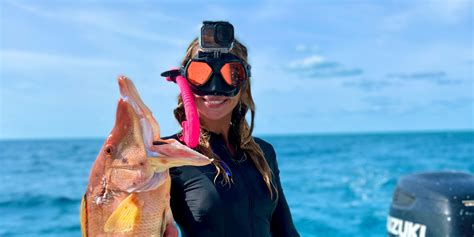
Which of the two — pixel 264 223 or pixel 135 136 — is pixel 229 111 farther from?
pixel 135 136

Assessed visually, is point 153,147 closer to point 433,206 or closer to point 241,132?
point 241,132

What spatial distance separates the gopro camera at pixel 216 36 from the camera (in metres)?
2.41

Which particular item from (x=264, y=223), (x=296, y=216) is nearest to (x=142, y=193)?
(x=264, y=223)

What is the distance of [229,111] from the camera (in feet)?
8.35

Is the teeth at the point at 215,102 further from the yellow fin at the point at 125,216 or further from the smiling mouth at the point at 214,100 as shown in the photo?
the yellow fin at the point at 125,216

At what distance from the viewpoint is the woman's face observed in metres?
2.44

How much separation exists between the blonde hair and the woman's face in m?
0.09

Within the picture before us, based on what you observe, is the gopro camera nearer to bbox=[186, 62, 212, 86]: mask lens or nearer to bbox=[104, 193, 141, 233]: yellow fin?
bbox=[186, 62, 212, 86]: mask lens

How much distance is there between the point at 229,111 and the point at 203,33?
398mm

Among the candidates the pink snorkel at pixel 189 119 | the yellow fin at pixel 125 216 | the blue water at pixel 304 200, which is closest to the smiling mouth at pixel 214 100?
the pink snorkel at pixel 189 119

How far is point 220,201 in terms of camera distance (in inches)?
91.1

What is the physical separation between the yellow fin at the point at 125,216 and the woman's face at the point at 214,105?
0.80 meters

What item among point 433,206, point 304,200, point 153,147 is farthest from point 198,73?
point 304,200

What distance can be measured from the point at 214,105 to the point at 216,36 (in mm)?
319
